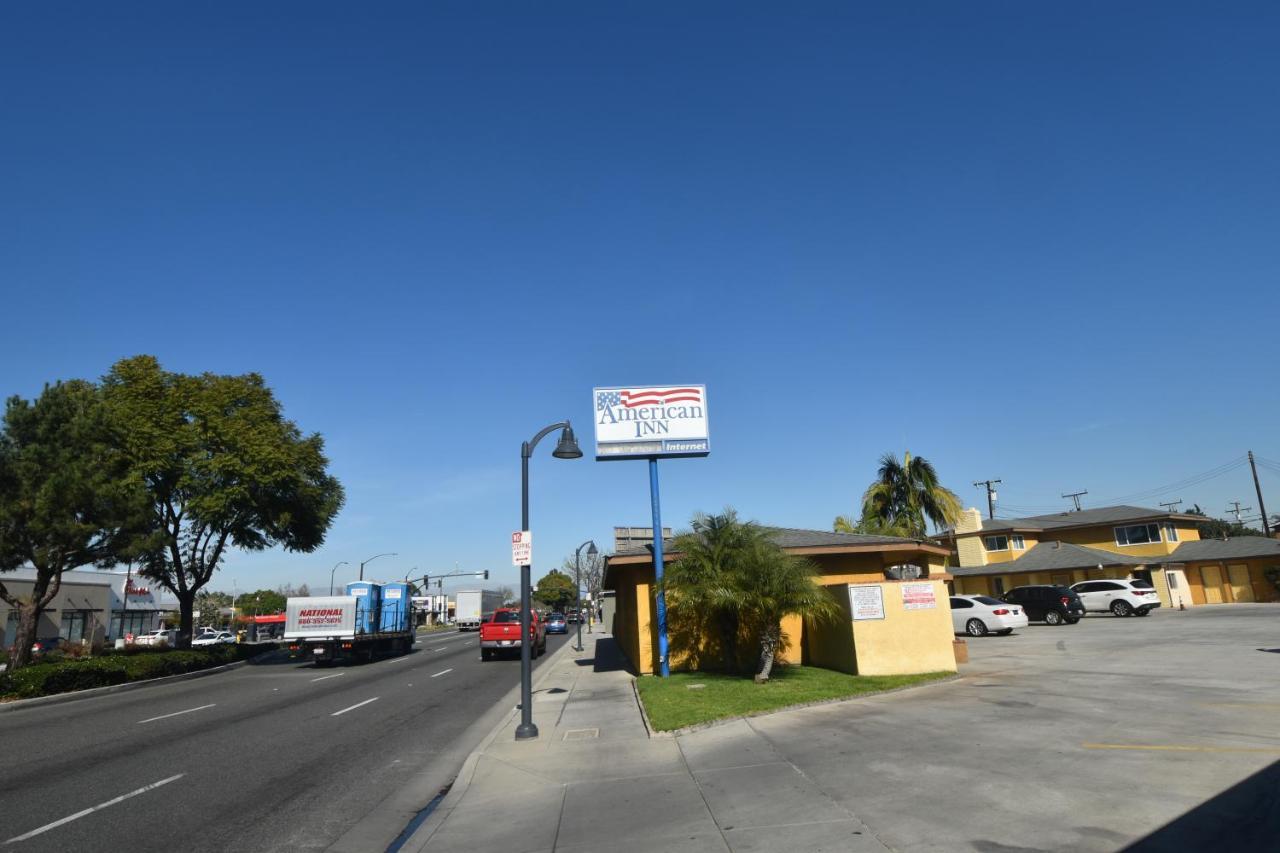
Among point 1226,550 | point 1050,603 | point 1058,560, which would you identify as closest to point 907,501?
point 1050,603

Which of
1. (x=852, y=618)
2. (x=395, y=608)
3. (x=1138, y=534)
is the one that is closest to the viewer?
(x=852, y=618)

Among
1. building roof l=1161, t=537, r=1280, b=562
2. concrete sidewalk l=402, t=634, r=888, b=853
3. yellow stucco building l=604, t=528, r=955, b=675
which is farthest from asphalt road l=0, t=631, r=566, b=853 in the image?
building roof l=1161, t=537, r=1280, b=562

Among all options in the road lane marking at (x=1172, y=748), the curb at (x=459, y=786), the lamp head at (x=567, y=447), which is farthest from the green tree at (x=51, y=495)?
the road lane marking at (x=1172, y=748)

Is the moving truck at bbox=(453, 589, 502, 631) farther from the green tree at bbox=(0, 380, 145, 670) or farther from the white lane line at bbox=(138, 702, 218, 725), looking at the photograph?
the white lane line at bbox=(138, 702, 218, 725)

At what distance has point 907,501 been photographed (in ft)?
114

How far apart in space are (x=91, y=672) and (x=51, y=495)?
6.18m

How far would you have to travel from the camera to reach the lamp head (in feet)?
47.6

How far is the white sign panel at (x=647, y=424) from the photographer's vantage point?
2097 centimetres

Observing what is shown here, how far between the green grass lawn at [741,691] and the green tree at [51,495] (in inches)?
807

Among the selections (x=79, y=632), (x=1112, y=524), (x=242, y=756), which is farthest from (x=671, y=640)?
(x=79, y=632)

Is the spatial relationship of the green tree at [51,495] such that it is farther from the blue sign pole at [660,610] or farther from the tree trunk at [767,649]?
the tree trunk at [767,649]

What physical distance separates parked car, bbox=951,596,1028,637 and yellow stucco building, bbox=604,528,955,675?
5.85m

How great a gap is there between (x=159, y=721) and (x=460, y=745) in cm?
791

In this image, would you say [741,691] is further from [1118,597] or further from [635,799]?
[1118,597]
